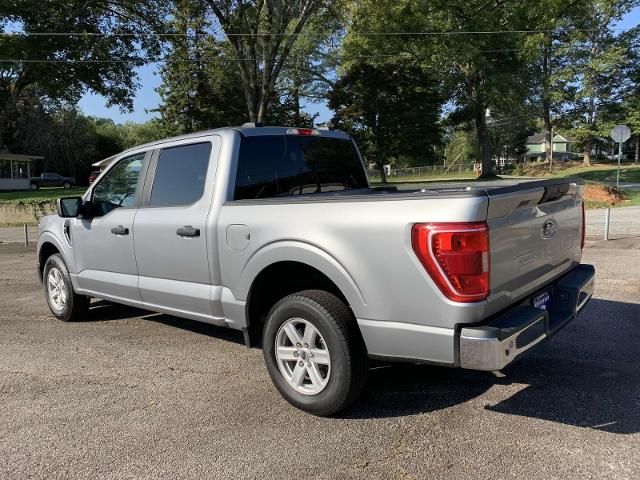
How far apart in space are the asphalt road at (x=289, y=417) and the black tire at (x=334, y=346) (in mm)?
137

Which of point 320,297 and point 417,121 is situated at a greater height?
point 417,121

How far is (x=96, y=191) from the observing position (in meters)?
5.65

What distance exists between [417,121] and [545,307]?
3458 cm

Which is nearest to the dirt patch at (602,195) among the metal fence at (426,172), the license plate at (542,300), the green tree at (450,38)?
the green tree at (450,38)

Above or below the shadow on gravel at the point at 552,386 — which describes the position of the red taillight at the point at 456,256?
above

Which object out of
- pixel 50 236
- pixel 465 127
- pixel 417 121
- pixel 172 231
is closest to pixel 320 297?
pixel 172 231

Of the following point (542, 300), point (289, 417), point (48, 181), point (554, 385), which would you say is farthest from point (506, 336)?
point (48, 181)

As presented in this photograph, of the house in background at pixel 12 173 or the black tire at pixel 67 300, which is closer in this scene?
the black tire at pixel 67 300

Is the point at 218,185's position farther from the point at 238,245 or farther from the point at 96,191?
the point at 96,191

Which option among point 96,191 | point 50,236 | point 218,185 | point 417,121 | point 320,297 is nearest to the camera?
point 320,297

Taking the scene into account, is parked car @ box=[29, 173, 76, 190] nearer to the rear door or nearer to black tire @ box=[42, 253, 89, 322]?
black tire @ box=[42, 253, 89, 322]

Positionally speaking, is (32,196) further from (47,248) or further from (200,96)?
(47,248)

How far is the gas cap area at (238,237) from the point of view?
3935mm

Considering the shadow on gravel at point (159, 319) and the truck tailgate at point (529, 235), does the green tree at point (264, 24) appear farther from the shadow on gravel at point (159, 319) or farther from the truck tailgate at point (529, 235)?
the truck tailgate at point (529, 235)
